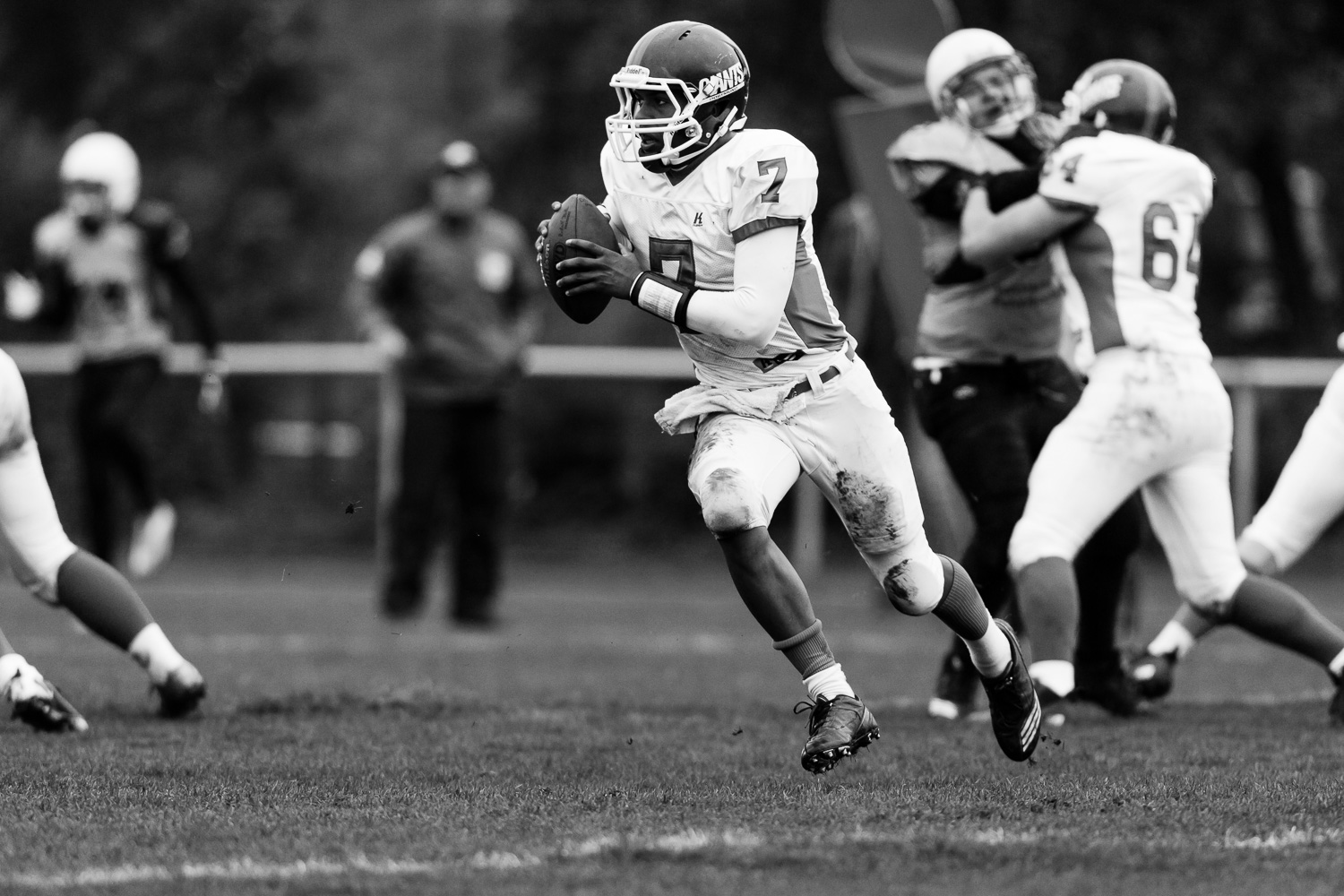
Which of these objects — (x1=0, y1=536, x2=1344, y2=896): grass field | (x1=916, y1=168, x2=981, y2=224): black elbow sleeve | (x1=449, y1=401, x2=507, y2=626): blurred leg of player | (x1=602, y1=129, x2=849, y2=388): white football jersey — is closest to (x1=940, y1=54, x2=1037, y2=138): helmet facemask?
(x1=916, y1=168, x2=981, y2=224): black elbow sleeve

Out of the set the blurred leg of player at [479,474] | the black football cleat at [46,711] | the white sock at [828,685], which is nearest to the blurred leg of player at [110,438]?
the blurred leg of player at [479,474]

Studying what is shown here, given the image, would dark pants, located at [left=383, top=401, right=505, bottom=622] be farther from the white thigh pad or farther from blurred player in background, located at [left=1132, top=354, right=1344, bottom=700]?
the white thigh pad

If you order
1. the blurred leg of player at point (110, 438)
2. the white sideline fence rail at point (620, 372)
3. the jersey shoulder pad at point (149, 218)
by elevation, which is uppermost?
the jersey shoulder pad at point (149, 218)

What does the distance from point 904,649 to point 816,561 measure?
3859 millimetres

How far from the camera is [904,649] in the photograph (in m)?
9.12

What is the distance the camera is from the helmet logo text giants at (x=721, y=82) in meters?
4.66

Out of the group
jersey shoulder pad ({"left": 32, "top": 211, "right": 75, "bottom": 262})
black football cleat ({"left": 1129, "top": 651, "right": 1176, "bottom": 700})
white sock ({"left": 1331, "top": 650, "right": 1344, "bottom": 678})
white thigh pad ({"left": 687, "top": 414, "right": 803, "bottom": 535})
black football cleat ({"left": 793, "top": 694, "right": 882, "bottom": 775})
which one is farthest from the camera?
jersey shoulder pad ({"left": 32, "top": 211, "right": 75, "bottom": 262})

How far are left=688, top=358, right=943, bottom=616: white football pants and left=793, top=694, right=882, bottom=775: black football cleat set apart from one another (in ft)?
1.23

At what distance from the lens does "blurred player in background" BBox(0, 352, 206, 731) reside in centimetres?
537

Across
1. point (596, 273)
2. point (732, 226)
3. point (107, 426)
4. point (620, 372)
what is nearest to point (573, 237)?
point (596, 273)

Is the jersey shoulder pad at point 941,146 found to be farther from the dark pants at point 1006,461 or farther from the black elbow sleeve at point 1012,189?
the dark pants at point 1006,461

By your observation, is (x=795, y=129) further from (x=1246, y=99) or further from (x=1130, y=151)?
(x=1130, y=151)

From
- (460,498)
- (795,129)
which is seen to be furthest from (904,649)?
(795,129)

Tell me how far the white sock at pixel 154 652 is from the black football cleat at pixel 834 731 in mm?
2140
